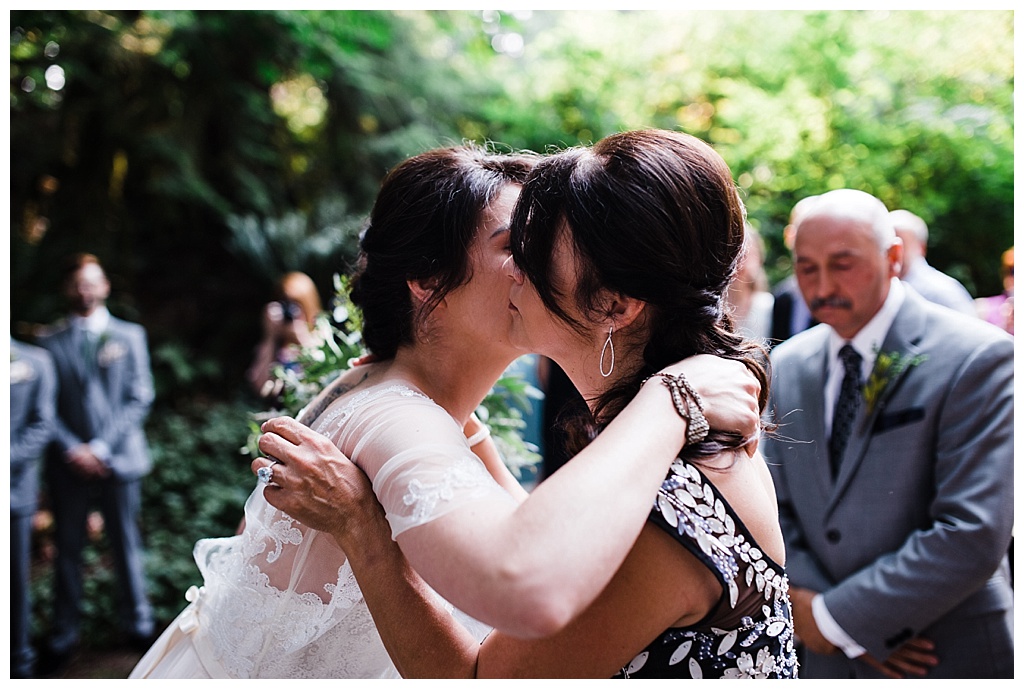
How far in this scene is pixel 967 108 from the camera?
27.8ft

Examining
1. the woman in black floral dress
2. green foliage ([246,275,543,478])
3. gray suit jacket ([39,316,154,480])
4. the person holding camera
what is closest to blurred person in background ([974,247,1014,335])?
green foliage ([246,275,543,478])

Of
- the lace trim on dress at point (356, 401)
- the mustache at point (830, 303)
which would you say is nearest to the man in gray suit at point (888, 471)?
the mustache at point (830, 303)

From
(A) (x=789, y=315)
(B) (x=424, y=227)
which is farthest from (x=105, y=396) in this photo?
(B) (x=424, y=227)

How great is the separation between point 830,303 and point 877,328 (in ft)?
0.60

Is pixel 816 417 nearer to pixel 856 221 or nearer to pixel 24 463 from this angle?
pixel 856 221

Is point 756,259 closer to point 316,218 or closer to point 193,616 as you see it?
point 193,616

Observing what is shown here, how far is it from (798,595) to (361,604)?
69.6 inches

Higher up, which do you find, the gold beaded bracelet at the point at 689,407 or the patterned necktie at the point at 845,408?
the gold beaded bracelet at the point at 689,407

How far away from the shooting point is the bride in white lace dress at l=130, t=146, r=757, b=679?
121 cm

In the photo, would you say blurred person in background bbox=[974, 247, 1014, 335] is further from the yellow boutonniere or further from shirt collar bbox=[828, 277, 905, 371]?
the yellow boutonniere

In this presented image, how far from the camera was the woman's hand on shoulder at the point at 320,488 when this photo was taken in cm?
156

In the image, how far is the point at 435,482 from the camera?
1.38 metres

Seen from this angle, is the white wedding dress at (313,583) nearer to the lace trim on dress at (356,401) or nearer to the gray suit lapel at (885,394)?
the lace trim on dress at (356,401)

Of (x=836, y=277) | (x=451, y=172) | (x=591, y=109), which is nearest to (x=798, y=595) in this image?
(x=836, y=277)
